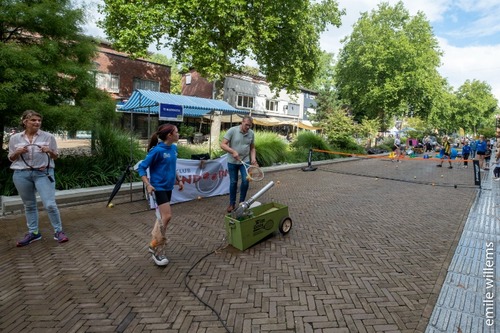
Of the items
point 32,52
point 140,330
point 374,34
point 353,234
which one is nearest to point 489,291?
point 353,234

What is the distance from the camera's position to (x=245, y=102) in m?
37.3

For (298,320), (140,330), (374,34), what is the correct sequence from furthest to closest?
1. (374,34)
2. (298,320)
3. (140,330)

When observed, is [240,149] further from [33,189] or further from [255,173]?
[33,189]

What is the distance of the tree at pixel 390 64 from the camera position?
95.7 ft

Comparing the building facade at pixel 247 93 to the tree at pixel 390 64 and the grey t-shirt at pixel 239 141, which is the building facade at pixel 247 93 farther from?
the grey t-shirt at pixel 239 141

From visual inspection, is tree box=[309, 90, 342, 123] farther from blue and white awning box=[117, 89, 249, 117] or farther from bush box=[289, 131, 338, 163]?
blue and white awning box=[117, 89, 249, 117]

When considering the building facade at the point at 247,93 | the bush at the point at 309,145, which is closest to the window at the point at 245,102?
the building facade at the point at 247,93

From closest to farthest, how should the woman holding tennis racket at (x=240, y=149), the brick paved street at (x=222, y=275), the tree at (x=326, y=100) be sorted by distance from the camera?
the brick paved street at (x=222, y=275), the woman holding tennis racket at (x=240, y=149), the tree at (x=326, y=100)

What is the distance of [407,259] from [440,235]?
1.58 m

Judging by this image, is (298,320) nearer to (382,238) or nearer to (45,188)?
(382,238)

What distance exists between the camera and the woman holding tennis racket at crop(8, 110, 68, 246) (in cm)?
407

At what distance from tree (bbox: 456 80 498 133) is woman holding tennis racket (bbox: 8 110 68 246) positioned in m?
73.7

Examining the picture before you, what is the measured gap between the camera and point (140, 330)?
2.58 meters

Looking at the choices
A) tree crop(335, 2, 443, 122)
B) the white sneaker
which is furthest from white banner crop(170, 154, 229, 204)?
tree crop(335, 2, 443, 122)
